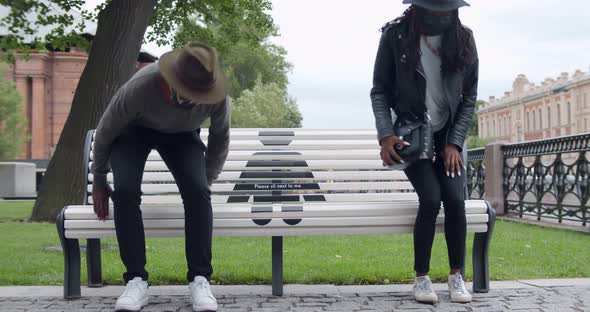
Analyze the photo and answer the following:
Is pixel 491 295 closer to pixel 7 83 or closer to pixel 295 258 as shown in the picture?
pixel 295 258

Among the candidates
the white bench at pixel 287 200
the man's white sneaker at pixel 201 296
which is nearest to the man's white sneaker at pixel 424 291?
the white bench at pixel 287 200

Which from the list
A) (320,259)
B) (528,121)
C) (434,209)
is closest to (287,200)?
(434,209)

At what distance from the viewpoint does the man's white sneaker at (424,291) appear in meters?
4.15

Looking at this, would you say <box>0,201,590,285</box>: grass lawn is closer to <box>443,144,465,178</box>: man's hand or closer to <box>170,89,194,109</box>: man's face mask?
<box>443,144,465,178</box>: man's hand

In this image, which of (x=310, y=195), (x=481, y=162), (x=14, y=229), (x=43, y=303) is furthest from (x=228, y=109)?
(x=481, y=162)

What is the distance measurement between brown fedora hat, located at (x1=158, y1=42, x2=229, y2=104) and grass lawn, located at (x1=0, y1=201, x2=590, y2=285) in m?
1.89

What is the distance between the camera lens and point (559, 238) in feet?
29.3

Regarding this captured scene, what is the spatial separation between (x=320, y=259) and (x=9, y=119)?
150 feet

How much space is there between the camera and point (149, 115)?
3.94 metres

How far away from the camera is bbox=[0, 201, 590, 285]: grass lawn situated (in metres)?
5.25

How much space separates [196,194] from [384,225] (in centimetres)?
114

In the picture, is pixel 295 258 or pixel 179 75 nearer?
pixel 179 75

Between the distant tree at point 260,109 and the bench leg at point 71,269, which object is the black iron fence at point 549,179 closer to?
the bench leg at point 71,269

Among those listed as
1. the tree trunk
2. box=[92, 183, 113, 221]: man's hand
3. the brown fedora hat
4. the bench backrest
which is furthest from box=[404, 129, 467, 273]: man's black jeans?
the tree trunk
